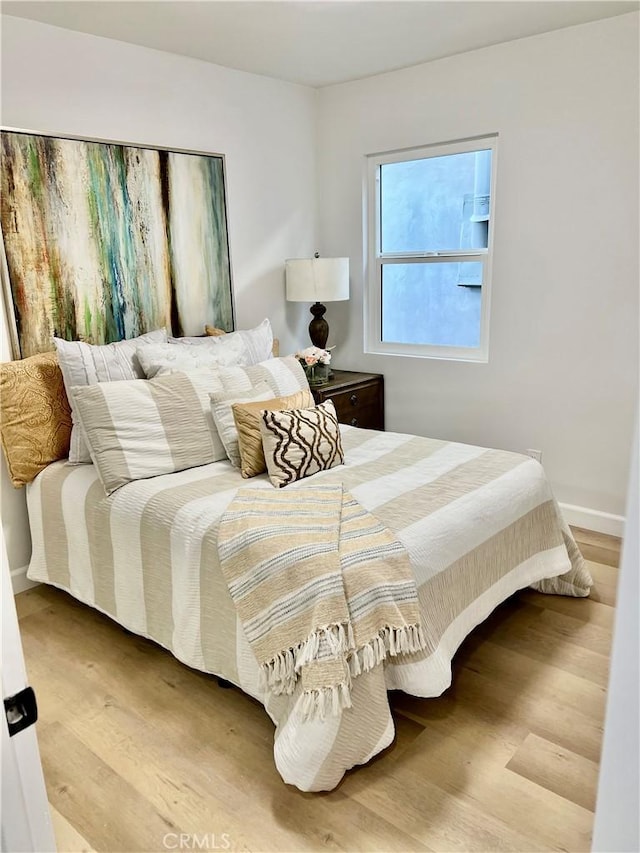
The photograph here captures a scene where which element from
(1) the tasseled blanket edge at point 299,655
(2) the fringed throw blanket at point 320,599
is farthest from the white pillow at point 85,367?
(1) the tasseled blanket edge at point 299,655

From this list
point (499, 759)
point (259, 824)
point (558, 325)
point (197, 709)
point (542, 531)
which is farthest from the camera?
point (558, 325)

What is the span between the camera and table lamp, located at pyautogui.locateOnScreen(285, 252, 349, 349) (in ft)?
11.8

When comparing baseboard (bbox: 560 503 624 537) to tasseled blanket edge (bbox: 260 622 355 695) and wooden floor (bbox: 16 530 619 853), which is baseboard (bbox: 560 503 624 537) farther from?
tasseled blanket edge (bbox: 260 622 355 695)

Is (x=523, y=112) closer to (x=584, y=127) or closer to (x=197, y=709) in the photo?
(x=584, y=127)

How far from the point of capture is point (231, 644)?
6.36ft

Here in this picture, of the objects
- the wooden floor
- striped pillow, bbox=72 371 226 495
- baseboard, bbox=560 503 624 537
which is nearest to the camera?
the wooden floor

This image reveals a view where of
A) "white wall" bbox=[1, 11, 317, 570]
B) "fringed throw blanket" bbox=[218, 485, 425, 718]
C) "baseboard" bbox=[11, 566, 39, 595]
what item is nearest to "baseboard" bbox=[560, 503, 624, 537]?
"fringed throw blanket" bbox=[218, 485, 425, 718]

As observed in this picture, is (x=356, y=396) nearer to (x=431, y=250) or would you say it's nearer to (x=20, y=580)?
(x=431, y=250)

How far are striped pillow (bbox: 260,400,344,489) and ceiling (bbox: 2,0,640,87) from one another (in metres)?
1.65

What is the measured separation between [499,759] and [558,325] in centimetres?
213

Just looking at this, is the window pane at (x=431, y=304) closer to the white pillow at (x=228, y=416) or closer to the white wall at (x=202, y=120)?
the white wall at (x=202, y=120)

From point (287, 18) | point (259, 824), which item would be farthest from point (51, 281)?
point (259, 824)

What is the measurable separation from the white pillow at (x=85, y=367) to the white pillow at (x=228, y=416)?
17.0 inches

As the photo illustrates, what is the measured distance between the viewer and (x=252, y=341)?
3.24m
